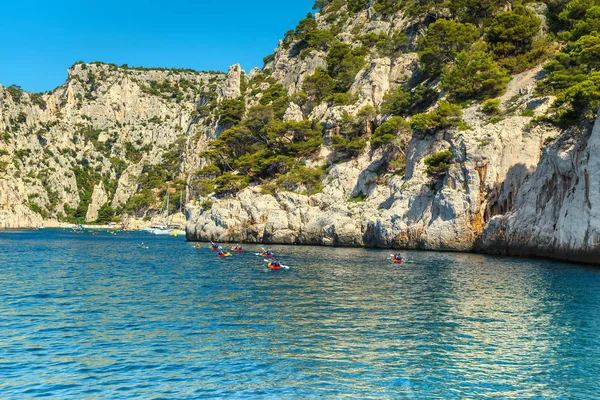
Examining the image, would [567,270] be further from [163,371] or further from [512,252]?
[163,371]

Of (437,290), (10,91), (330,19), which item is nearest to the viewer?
(437,290)

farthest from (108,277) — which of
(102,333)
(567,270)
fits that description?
(567,270)

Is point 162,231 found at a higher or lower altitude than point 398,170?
lower

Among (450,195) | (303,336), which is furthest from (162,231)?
(303,336)

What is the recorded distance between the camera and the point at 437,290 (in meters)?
31.7

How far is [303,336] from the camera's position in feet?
65.7

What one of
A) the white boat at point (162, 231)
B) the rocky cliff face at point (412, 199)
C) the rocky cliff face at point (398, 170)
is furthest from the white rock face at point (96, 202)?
the rocky cliff face at point (412, 199)

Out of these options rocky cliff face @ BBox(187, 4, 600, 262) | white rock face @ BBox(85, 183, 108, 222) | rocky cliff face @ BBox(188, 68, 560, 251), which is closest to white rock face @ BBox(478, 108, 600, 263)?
rocky cliff face @ BBox(187, 4, 600, 262)

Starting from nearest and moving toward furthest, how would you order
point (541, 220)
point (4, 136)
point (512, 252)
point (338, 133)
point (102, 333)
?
1. point (102, 333)
2. point (541, 220)
3. point (512, 252)
4. point (338, 133)
5. point (4, 136)

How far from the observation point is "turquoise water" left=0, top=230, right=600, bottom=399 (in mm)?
14648

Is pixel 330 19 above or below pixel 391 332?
above

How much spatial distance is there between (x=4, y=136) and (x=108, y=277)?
163059 millimetres

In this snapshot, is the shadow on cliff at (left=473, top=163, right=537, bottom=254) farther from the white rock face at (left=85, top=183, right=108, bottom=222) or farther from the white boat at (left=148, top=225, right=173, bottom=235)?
the white rock face at (left=85, top=183, right=108, bottom=222)

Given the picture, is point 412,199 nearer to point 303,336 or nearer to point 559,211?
point 559,211
